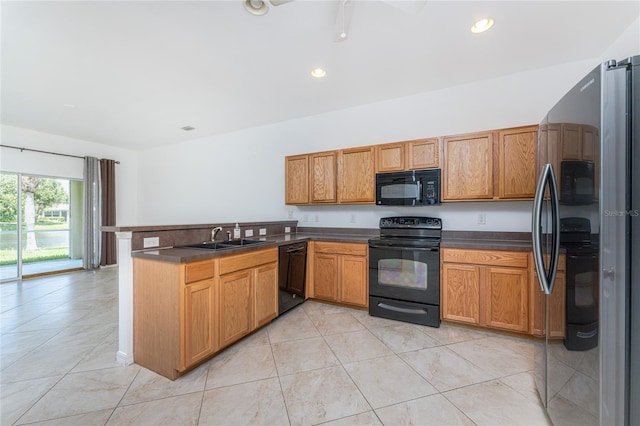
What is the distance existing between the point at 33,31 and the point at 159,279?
2.47 metres

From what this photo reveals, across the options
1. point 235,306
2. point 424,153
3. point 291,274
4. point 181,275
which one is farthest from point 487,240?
point 181,275

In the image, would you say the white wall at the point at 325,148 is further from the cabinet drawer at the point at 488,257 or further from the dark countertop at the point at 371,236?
the cabinet drawer at the point at 488,257

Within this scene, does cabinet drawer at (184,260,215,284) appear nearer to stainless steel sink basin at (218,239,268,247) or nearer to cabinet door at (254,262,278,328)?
cabinet door at (254,262,278,328)

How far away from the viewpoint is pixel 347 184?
3.49 m

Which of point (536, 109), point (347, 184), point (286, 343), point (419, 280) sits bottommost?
point (286, 343)

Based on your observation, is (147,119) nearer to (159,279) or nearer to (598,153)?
(159,279)

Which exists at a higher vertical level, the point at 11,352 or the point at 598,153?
the point at 598,153

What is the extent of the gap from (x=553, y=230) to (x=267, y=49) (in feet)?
8.74

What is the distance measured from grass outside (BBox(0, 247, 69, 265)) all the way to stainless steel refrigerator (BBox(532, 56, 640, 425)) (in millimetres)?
7558

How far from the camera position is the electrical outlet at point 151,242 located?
7.07 feet

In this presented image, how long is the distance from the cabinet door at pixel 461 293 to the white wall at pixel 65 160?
716 centimetres

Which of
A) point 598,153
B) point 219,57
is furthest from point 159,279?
point 598,153

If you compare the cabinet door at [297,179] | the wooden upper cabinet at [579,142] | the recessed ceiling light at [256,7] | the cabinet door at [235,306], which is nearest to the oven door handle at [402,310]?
the cabinet door at [235,306]

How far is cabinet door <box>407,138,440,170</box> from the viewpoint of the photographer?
2.97 m
